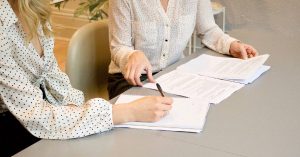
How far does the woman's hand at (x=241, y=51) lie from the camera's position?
5.14 feet

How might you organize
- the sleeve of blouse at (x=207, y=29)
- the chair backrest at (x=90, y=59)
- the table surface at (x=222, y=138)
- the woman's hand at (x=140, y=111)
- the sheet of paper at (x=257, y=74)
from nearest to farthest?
the table surface at (x=222, y=138)
the woman's hand at (x=140, y=111)
the sheet of paper at (x=257, y=74)
the chair backrest at (x=90, y=59)
the sleeve of blouse at (x=207, y=29)

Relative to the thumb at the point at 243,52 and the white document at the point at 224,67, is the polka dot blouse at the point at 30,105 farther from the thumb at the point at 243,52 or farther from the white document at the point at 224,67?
the thumb at the point at 243,52

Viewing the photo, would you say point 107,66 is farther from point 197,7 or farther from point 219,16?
point 219,16

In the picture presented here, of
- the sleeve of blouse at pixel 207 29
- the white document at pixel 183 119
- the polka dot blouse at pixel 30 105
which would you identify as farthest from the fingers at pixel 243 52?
the polka dot blouse at pixel 30 105

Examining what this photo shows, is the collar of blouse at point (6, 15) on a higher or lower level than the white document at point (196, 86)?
higher

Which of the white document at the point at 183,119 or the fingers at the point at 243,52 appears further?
the fingers at the point at 243,52

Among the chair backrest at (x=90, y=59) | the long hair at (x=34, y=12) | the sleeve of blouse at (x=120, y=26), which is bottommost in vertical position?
the chair backrest at (x=90, y=59)

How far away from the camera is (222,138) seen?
1.01 m

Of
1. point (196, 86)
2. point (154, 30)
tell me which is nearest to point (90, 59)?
point (154, 30)

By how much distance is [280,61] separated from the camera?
1547mm

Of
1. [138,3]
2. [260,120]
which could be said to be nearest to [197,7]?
[138,3]

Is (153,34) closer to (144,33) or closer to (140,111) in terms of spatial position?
(144,33)

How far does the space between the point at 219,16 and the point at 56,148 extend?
1964 millimetres

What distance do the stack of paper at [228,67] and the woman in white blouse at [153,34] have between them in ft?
0.23
